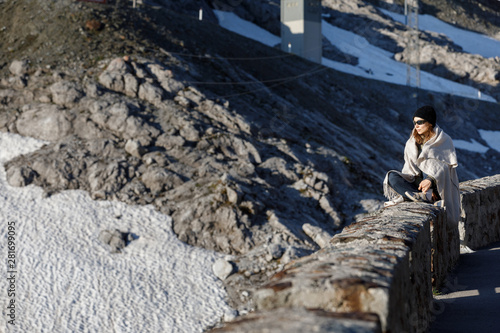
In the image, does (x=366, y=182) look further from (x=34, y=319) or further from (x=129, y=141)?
(x=34, y=319)

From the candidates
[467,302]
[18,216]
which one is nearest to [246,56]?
[18,216]

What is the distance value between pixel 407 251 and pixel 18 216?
1825cm

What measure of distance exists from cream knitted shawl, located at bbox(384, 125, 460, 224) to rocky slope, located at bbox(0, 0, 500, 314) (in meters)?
10.4

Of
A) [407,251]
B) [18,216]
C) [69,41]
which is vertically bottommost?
[18,216]

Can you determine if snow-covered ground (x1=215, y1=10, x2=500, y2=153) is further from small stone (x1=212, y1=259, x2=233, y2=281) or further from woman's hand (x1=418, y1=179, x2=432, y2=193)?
woman's hand (x1=418, y1=179, x2=432, y2=193)

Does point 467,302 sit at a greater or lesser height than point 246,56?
greater

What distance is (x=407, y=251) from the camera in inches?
157

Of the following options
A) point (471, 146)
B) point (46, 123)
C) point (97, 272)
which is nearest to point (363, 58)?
point (471, 146)

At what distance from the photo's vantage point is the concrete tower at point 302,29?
4697 cm

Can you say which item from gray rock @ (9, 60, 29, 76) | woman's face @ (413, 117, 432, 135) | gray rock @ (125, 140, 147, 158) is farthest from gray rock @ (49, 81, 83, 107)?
woman's face @ (413, 117, 432, 135)

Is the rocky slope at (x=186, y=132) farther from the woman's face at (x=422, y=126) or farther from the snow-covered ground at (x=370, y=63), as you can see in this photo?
the snow-covered ground at (x=370, y=63)

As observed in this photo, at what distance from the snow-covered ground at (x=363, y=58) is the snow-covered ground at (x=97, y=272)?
34056 mm

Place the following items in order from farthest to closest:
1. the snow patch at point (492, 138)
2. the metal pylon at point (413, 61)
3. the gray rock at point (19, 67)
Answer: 1. the metal pylon at point (413, 61)
2. the snow patch at point (492, 138)
3. the gray rock at point (19, 67)

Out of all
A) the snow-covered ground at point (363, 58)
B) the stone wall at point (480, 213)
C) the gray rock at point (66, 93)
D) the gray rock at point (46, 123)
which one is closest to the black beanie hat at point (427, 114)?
the stone wall at point (480, 213)
